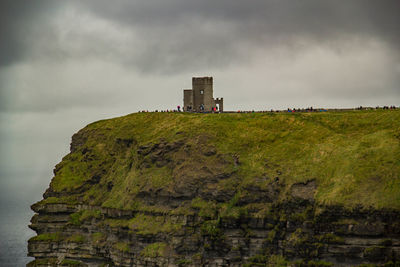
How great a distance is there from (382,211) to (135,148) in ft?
218

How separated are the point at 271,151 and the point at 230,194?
12.9 meters

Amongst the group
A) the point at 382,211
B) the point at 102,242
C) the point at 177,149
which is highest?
the point at 177,149

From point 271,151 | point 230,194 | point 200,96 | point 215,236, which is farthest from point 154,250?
point 200,96

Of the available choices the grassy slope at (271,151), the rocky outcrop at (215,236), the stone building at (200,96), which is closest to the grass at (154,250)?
the rocky outcrop at (215,236)

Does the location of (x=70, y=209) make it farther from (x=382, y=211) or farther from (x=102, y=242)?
(x=382, y=211)

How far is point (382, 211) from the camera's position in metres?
114

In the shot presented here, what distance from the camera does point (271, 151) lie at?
139625mm

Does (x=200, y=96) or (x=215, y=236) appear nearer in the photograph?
(x=215, y=236)

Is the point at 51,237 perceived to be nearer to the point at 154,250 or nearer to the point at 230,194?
the point at 154,250

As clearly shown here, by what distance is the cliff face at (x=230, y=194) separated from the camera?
387 feet

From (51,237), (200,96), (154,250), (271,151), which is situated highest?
(200,96)

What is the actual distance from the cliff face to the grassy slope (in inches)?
11.7

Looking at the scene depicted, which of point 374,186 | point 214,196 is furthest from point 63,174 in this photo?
point 374,186

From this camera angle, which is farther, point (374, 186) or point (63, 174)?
point (63, 174)
